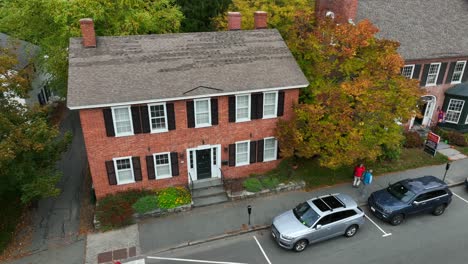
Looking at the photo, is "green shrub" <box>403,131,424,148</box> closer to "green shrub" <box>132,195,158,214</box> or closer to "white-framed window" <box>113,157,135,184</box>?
"green shrub" <box>132,195,158,214</box>

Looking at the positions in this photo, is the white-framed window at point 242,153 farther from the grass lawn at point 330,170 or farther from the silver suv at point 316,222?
the silver suv at point 316,222

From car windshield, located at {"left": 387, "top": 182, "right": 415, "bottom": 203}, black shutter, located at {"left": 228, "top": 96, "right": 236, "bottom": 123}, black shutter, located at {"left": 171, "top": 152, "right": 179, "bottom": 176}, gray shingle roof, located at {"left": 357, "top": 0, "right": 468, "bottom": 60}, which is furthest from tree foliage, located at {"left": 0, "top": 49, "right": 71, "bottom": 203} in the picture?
gray shingle roof, located at {"left": 357, "top": 0, "right": 468, "bottom": 60}

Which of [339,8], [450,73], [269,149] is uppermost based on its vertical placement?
[339,8]

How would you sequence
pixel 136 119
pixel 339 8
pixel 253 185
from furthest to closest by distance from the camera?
pixel 339 8 → pixel 253 185 → pixel 136 119

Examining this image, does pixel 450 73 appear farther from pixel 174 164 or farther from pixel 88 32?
pixel 88 32

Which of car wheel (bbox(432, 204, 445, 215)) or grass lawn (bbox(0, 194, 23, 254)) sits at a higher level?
car wheel (bbox(432, 204, 445, 215))

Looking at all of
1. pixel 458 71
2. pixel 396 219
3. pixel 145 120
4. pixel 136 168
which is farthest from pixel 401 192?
pixel 458 71

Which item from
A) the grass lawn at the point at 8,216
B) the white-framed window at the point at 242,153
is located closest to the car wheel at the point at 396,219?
the white-framed window at the point at 242,153
